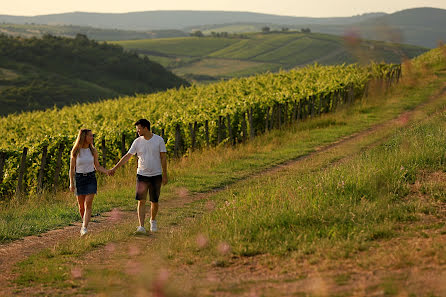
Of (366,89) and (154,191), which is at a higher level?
(154,191)

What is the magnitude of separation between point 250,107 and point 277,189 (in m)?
15.0

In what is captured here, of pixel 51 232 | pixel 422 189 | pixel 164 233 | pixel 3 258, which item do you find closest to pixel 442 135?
pixel 422 189

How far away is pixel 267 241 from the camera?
8.01 m

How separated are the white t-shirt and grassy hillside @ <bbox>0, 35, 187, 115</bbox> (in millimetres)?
90706

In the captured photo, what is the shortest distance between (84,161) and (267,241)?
4.26m

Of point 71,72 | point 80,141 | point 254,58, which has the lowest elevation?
point 71,72

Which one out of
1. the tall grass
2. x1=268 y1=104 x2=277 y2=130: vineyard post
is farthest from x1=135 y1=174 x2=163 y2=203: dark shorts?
x1=268 y1=104 x2=277 y2=130: vineyard post

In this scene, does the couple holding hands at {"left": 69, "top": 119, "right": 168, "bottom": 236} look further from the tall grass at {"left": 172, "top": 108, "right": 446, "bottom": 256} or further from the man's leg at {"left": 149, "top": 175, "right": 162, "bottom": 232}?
the tall grass at {"left": 172, "top": 108, "right": 446, "bottom": 256}

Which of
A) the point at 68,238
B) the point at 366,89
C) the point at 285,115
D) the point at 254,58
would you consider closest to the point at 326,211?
the point at 68,238

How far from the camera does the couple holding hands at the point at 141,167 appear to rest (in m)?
10.2

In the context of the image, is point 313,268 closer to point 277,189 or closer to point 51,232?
point 277,189

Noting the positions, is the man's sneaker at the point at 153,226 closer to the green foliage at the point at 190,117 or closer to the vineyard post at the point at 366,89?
the green foliage at the point at 190,117

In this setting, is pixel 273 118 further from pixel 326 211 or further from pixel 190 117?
pixel 326 211

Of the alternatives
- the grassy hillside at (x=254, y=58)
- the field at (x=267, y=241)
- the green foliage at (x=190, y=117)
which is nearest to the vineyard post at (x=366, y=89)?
the green foliage at (x=190, y=117)
